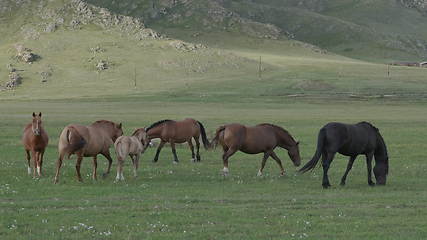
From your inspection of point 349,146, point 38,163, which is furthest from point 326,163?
point 38,163

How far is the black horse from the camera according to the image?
20594mm

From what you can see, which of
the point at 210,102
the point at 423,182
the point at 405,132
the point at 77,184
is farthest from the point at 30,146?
the point at 210,102

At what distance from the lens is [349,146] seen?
69.1ft

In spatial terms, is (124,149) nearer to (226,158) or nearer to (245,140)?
(226,158)

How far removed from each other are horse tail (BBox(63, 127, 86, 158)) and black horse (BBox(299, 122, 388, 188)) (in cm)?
643

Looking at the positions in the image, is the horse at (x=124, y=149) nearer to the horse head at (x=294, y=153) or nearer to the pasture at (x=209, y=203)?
the pasture at (x=209, y=203)

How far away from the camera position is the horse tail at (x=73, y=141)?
20516 mm

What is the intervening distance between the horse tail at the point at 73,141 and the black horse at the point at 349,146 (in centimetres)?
643

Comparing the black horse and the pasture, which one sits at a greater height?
the black horse

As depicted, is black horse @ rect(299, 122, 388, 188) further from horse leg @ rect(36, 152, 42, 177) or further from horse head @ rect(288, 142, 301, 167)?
horse leg @ rect(36, 152, 42, 177)

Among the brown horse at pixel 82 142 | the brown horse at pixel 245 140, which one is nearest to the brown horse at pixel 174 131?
the brown horse at pixel 245 140

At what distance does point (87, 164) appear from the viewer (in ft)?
87.1

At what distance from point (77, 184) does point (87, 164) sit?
6354mm

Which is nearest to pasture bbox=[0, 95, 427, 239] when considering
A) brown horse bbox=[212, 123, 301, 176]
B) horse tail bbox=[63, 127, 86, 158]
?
brown horse bbox=[212, 123, 301, 176]
